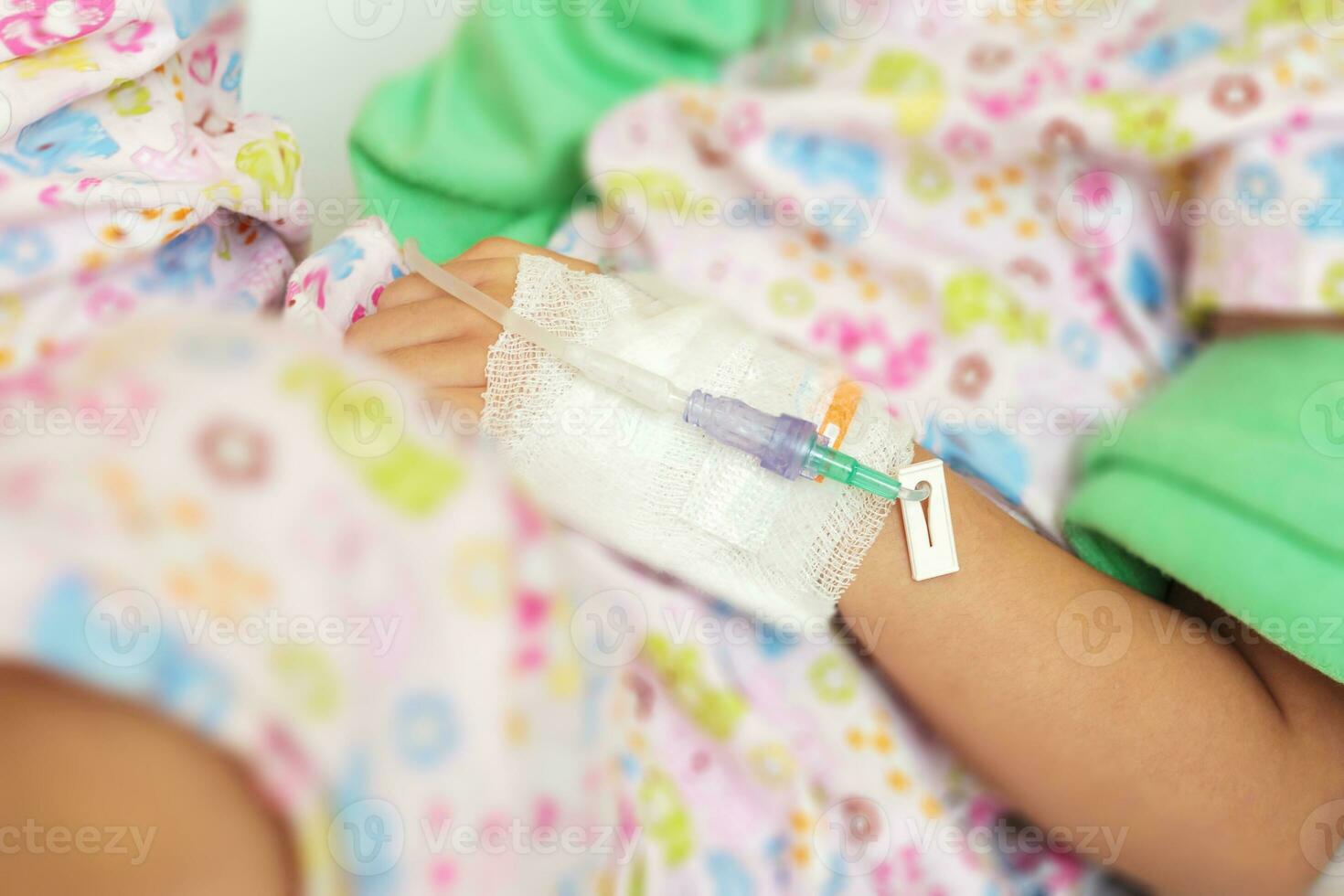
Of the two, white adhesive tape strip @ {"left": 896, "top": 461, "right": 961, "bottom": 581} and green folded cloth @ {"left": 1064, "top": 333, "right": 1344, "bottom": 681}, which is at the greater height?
green folded cloth @ {"left": 1064, "top": 333, "right": 1344, "bottom": 681}

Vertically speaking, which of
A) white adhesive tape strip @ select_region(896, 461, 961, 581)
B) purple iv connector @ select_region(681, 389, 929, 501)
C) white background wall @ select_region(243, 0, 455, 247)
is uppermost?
purple iv connector @ select_region(681, 389, 929, 501)

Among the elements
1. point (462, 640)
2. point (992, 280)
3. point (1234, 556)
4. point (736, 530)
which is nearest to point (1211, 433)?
point (1234, 556)

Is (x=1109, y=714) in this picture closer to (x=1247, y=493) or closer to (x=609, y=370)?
(x=1247, y=493)

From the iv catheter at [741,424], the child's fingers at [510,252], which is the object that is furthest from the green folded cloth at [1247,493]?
Result: the child's fingers at [510,252]

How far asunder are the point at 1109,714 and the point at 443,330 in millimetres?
550

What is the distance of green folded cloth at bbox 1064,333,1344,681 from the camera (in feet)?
1.98

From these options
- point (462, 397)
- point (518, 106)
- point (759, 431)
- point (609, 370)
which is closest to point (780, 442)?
point (759, 431)

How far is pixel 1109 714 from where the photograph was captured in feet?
2.07

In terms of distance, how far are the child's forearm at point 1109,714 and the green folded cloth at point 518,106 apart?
495 mm

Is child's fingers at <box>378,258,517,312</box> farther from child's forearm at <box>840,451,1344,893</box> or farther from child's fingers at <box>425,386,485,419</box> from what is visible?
child's forearm at <box>840,451,1344,893</box>

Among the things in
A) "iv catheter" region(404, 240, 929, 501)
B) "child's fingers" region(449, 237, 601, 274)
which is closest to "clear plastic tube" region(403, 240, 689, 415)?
"iv catheter" region(404, 240, 929, 501)

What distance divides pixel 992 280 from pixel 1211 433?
0.69 feet

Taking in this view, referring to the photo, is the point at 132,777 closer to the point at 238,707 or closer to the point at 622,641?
the point at 238,707

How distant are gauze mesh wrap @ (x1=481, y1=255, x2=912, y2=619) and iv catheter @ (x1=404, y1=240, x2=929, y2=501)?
0.01 metres
